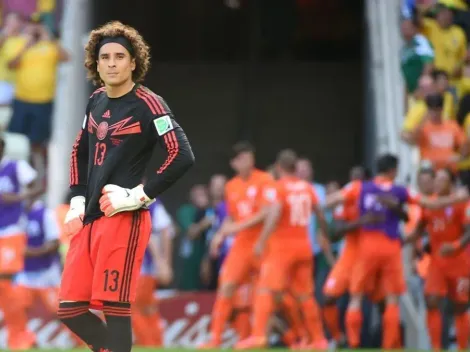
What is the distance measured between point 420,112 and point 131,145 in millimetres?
8941

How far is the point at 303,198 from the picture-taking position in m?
→ 14.0

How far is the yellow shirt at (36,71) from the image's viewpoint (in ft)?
55.3

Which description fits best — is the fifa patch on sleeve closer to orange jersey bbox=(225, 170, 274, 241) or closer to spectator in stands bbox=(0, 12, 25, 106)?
orange jersey bbox=(225, 170, 274, 241)

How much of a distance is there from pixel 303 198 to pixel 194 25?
359 inches

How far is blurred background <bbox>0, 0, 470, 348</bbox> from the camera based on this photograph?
15562 mm

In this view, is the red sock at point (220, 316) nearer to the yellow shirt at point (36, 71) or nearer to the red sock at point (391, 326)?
the red sock at point (391, 326)

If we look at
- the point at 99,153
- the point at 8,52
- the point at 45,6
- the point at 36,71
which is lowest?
the point at 99,153

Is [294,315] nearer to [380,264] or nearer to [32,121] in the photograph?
[380,264]

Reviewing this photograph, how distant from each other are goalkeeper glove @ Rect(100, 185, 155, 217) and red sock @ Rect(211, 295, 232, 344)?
7355 mm

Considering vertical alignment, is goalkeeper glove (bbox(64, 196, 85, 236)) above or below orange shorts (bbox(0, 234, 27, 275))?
above

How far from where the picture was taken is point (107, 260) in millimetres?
6949

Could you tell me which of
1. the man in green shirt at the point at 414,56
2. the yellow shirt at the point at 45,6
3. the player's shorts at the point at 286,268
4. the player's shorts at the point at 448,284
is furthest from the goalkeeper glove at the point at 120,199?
the yellow shirt at the point at 45,6

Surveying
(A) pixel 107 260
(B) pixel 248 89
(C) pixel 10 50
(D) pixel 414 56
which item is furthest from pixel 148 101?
(B) pixel 248 89

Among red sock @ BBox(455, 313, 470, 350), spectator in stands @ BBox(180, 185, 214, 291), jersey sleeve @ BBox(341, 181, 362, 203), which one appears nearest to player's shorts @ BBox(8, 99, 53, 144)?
spectator in stands @ BBox(180, 185, 214, 291)
